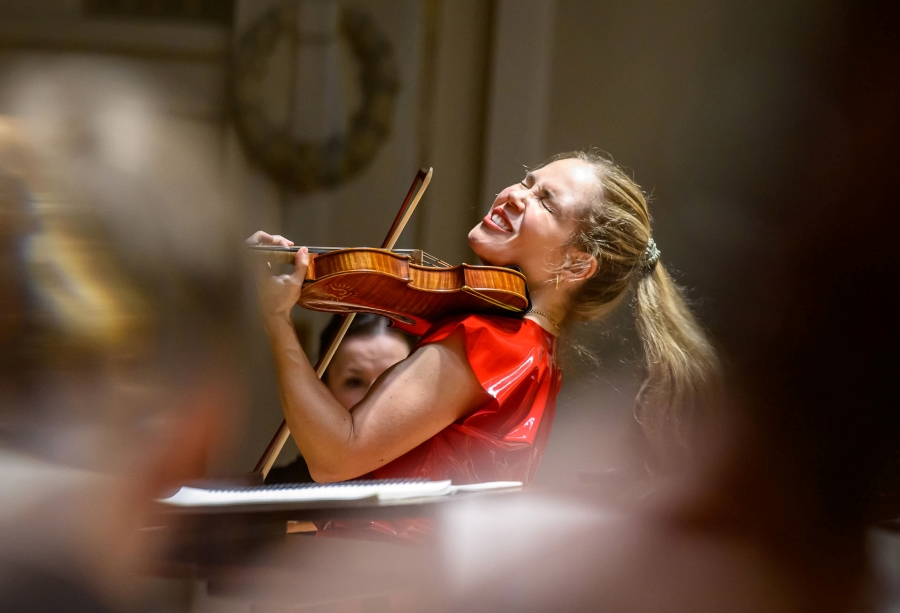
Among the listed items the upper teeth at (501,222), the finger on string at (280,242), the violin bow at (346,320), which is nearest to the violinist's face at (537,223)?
the upper teeth at (501,222)

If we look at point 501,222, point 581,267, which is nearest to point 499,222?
point 501,222

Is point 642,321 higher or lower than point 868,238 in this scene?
lower

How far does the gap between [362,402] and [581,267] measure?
41cm

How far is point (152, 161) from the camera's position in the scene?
3.67 ft

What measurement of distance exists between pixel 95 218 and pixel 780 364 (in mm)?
1276

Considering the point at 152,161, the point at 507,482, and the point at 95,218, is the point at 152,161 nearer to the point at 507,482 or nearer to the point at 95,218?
the point at 95,218

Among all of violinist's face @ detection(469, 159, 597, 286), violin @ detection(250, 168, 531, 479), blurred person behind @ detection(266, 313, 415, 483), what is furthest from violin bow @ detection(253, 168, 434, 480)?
blurred person behind @ detection(266, 313, 415, 483)

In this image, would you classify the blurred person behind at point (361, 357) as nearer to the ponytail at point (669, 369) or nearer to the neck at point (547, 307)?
the neck at point (547, 307)

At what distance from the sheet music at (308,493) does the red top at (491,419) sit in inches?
6.9

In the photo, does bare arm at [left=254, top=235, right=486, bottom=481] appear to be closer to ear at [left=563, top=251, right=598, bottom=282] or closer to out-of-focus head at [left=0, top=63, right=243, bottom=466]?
out-of-focus head at [left=0, top=63, right=243, bottom=466]

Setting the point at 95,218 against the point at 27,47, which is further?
the point at 27,47

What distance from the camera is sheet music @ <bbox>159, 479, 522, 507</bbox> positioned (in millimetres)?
755

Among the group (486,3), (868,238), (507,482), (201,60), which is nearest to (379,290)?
(507,482)

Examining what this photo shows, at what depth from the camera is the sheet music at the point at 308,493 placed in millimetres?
755
